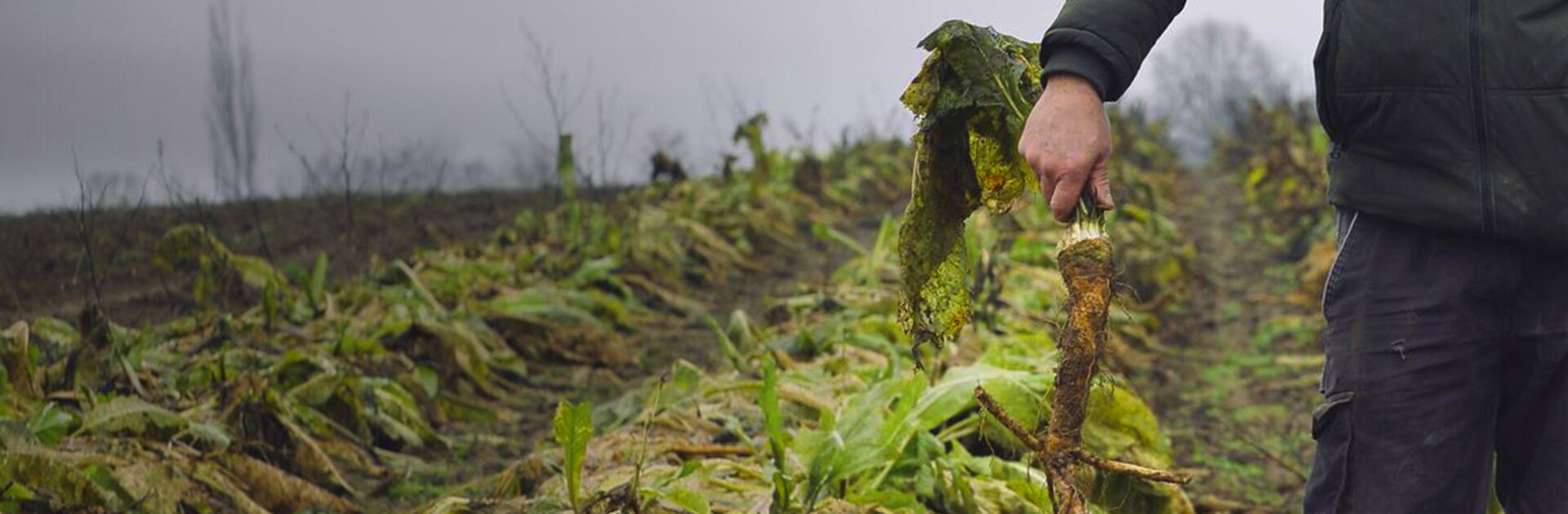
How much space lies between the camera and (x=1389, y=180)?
189 cm

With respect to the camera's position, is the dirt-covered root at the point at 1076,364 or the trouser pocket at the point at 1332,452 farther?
the trouser pocket at the point at 1332,452

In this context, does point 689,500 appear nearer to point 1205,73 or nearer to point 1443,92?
point 1443,92

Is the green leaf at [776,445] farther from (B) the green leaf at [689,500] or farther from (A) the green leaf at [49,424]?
(A) the green leaf at [49,424]

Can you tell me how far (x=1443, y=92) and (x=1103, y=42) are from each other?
46cm

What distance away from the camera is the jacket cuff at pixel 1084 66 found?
1835 millimetres

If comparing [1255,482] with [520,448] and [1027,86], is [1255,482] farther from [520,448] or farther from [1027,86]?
[1027,86]

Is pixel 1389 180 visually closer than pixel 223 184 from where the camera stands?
Yes

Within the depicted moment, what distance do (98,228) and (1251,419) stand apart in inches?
276

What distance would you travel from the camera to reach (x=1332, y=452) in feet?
6.48

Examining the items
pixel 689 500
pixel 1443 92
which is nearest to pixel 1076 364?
pixel 1443 92

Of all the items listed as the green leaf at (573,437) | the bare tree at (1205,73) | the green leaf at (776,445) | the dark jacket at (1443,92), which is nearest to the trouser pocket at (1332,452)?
the dark jacket at (1443,92)

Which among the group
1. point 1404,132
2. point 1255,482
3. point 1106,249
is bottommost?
point 1255,482

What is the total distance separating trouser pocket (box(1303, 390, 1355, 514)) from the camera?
1.95 m

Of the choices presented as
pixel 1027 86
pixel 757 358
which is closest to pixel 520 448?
pixel 757 358
